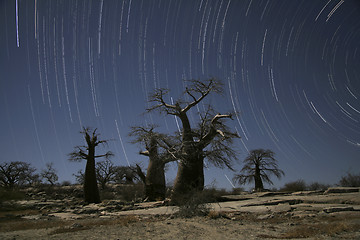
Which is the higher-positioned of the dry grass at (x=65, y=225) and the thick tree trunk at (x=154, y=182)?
the thick tree trunk at (x=154, y=182)

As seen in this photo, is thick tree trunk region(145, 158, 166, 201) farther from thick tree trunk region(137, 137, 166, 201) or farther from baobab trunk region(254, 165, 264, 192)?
baobab trunk region(254, 165, 264, 192)

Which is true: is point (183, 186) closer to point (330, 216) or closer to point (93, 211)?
point (93, 211)

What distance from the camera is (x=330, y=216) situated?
20.2 feet

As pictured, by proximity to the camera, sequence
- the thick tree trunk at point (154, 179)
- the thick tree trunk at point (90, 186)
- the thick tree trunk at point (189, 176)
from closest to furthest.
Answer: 1. the thick tree trunk at point (189, 176)
2. the thick tree trunk at point (154, 179)
3. the thick tree trunk at point (90, 186)

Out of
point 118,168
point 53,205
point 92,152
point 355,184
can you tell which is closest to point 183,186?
point 92,152

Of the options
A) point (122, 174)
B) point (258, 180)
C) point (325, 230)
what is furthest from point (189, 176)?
point (122, 174)

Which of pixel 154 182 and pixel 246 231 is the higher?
pixel 154 182

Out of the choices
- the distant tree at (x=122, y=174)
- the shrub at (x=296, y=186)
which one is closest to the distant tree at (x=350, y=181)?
the shrub at (x=296, y=186)

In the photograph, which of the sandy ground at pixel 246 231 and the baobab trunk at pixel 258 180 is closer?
the sandy ground at pixel 246 231

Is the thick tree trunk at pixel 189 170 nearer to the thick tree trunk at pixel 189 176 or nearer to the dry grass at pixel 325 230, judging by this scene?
the thick tree trunk at pixel 189 176

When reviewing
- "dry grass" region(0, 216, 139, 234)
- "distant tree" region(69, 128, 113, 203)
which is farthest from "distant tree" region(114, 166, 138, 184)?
"dry grass" region(0, 216, 139, 234)

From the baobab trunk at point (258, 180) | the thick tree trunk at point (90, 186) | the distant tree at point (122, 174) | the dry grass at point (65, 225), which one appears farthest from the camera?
the distant tree at point (122, 174)

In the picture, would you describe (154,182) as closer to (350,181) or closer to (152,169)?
(152,169)

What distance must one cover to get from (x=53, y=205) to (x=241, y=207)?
13195 mm
